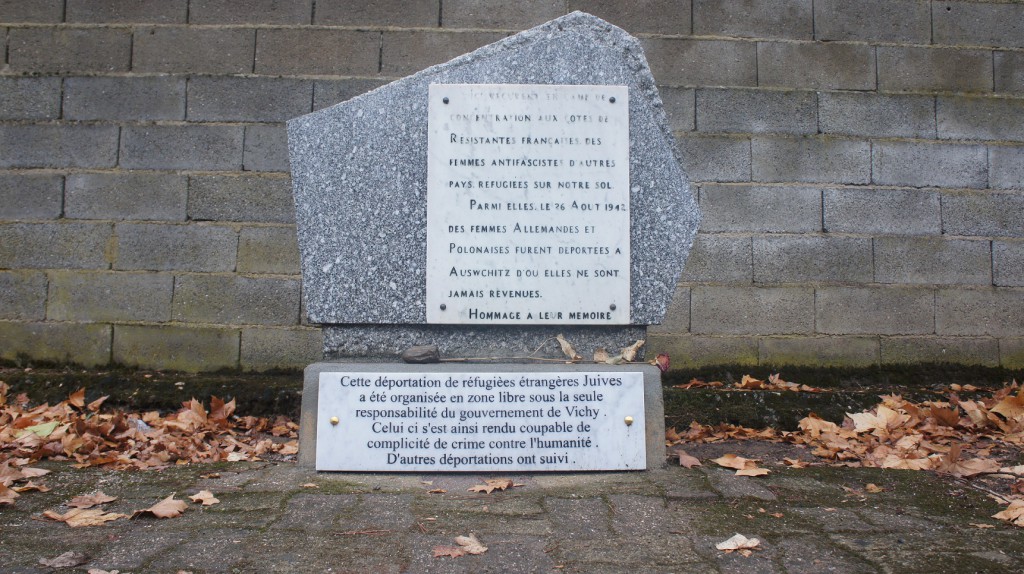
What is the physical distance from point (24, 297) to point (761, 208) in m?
4.60

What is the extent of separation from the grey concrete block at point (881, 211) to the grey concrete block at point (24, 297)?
4886 millimetres

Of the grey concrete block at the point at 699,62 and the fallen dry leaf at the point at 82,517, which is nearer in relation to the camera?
the fallen dry leaf at the point at 82,517

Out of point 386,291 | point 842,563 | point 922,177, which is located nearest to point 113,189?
point 386,291

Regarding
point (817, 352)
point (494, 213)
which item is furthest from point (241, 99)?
point (817, 352)

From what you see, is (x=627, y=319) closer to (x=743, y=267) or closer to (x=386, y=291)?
(x=386, y=291)

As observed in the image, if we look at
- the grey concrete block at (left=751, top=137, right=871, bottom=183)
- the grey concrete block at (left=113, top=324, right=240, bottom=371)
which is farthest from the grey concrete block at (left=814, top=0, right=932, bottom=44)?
the grey concrete block at (left=113, top=324, right=240, bottom=371)

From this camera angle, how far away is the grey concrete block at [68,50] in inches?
190

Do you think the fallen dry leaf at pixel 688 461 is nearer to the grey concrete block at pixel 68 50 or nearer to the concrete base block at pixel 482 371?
the concrete base block at pixel 482 371

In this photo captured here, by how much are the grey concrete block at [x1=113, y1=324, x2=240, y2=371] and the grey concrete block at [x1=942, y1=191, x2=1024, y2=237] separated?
4519 millimetres

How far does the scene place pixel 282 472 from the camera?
3121 millimetres

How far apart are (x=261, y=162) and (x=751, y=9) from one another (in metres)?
3.23

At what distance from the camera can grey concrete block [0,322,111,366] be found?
4.72 m

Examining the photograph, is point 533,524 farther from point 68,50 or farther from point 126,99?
point 68,50

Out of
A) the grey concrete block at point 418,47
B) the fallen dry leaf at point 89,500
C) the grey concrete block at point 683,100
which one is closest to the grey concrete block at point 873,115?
the grey concrete block at point 683,100
